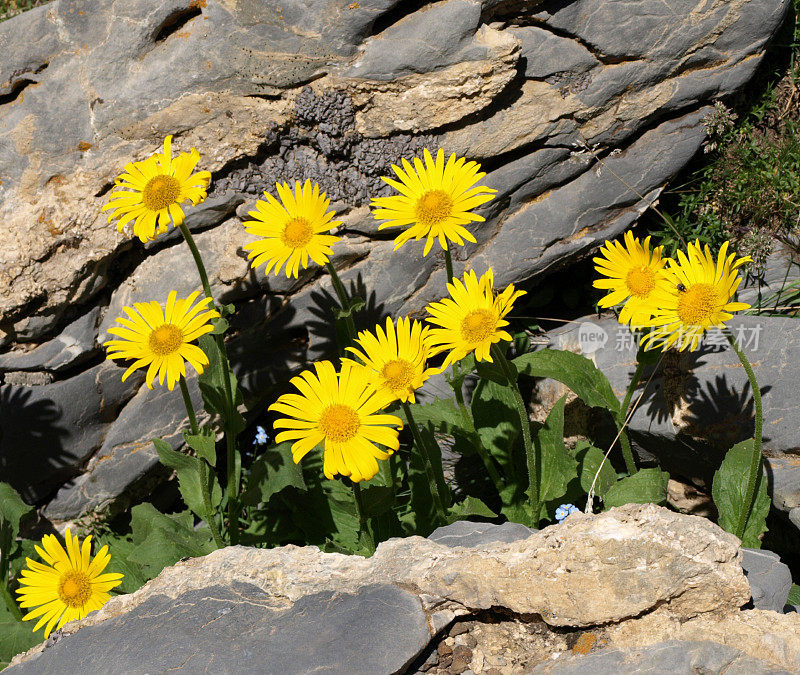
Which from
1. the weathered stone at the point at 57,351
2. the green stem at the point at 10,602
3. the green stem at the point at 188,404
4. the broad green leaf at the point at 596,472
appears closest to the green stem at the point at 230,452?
the green stem at the point at 188,404

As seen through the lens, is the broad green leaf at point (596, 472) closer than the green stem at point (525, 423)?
No

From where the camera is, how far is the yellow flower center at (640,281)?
345 cm

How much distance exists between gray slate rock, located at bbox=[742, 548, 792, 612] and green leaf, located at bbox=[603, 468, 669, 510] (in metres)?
0.71

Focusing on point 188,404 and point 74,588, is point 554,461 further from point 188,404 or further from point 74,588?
point 74,588

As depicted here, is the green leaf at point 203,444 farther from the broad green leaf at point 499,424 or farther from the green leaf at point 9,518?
the broad green leaf at point 499,424

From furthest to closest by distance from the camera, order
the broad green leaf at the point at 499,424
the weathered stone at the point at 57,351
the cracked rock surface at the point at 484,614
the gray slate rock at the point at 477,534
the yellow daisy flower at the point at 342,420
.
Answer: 1. the weathered stone at the point at 57,351
2. the broad green leaf at the point at 499,424
3. the yellow daisy flower at the point at 342,420
4. the gray slate rock at the point at 477,534
5. the cracked rock surface at the point at 484,614

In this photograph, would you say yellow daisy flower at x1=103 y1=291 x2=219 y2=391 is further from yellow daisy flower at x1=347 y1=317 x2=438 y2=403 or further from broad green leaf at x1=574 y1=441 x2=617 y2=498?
broad green leaf at x1=574 y1=441 x2=617 y2=498

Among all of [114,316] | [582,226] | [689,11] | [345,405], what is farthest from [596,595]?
[689,11]

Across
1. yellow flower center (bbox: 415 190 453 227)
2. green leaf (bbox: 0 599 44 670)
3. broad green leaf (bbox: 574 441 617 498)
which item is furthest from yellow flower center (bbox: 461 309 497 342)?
Result: green leaf (bbox: 0 599 44 670)

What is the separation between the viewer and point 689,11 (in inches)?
159

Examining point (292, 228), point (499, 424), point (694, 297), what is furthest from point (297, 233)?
point (694, 297)

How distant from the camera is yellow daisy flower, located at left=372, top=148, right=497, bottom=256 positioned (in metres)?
3.36

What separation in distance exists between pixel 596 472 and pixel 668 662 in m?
1.44

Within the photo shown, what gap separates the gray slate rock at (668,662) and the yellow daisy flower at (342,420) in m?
1.01
